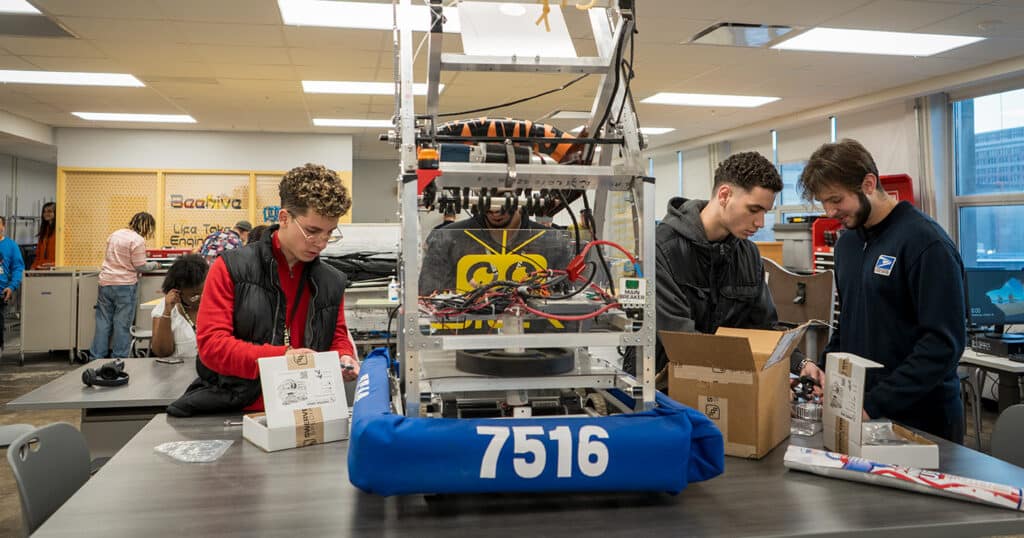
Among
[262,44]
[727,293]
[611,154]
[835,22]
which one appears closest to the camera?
[611,154]

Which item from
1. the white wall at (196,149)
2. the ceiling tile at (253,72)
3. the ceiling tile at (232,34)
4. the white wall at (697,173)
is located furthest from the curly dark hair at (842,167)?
the white wall at (697,173)

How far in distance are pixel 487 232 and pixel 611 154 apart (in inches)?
13.3

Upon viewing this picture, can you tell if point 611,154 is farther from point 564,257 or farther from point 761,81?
point 761,81

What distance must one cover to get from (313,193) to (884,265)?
1607mm

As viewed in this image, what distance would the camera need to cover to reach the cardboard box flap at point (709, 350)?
1419mm

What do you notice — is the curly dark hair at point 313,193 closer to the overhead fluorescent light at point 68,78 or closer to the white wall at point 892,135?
the overhead fluorescent light at point 68,78

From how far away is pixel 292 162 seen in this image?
30.1ft

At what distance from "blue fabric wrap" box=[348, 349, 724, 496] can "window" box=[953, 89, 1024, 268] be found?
640 cm

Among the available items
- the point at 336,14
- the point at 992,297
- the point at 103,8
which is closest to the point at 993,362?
the point at 992,297

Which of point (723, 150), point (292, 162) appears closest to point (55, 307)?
point (292, 162)

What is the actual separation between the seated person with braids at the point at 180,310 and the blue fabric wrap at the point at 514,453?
219 cm

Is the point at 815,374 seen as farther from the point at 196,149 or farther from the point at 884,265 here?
the point at 196,149

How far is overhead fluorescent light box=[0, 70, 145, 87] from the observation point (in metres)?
5.94

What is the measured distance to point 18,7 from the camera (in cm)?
430
